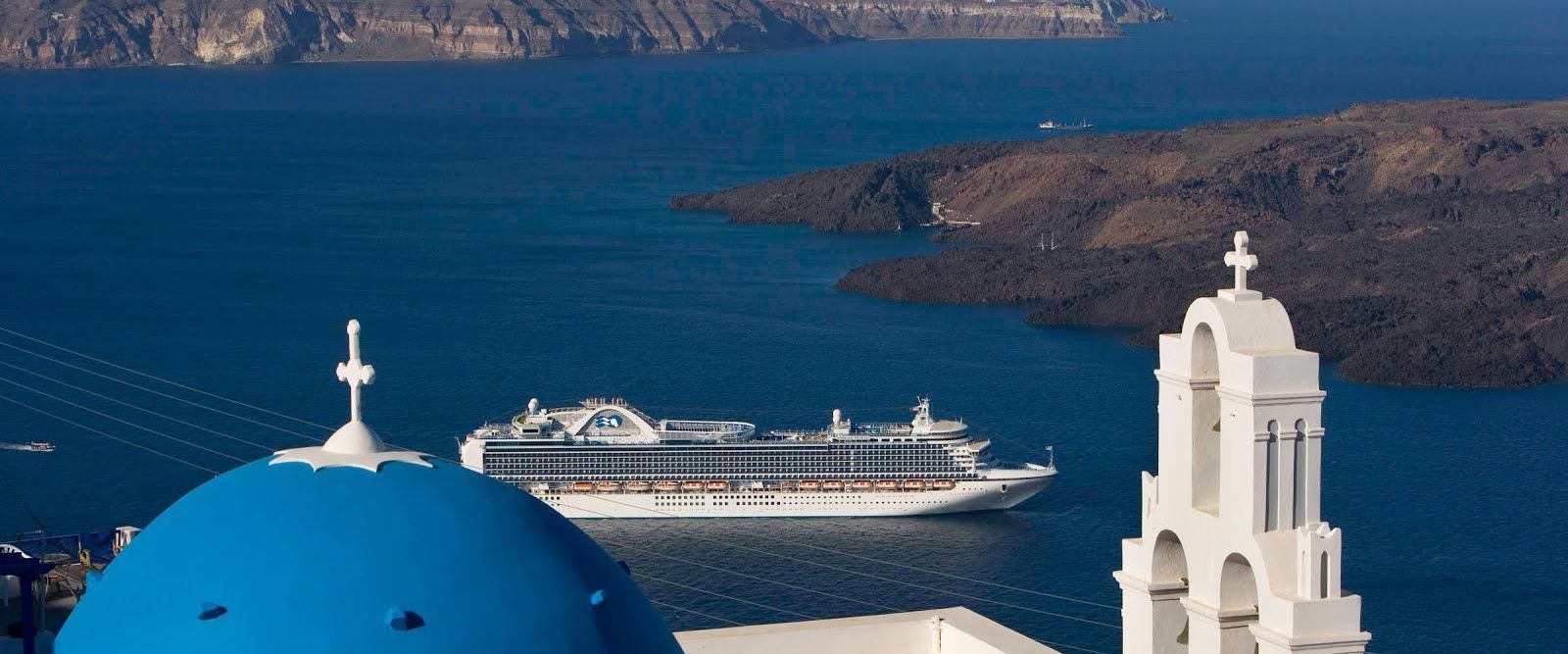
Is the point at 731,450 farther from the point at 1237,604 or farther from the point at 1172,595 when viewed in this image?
the point at 1237,604

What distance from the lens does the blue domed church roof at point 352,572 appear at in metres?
7.46

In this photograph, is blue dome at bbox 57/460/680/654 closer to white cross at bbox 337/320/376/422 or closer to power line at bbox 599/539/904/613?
white cross at bbox 337/320/376/422

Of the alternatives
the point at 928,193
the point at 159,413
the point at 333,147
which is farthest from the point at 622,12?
the point at 159,413

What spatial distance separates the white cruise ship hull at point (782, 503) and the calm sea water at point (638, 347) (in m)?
0.56

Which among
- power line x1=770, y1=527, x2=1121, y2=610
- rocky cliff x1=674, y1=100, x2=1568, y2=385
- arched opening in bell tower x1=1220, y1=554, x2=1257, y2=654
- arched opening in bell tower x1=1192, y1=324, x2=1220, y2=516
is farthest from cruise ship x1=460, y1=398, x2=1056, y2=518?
arched opening in bell tower x1=1220, y1=554, x2=1257, y2=654

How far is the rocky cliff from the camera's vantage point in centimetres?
6084

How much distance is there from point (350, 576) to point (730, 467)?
37.4 metres

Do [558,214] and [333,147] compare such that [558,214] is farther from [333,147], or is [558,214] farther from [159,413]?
[159,413]

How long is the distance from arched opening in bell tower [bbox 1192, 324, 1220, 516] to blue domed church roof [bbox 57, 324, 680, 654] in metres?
3.38

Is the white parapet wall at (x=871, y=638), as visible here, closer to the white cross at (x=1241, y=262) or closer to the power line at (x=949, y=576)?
the white cross at (x=1241, y=262)

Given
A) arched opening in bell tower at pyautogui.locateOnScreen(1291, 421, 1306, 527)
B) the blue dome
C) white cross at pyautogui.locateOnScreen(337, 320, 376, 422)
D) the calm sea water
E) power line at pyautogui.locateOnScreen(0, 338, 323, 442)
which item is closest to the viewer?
the blue dome

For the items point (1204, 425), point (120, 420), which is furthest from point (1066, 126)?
point (1204, 425)

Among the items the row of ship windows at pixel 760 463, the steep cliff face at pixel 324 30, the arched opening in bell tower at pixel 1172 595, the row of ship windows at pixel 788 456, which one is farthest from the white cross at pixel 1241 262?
the steep cliff face at pixel 324 30

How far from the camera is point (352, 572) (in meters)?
7.52
